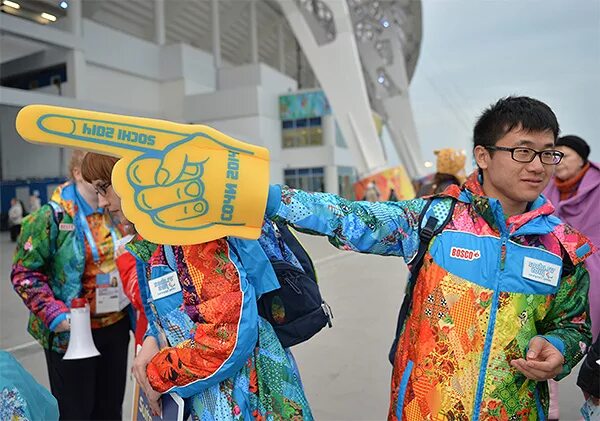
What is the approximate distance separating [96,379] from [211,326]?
1460 millimetres

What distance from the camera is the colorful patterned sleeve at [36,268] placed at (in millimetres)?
2053

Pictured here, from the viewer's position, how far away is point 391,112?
104 ft

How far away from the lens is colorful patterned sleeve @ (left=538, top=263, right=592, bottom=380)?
4.40ft

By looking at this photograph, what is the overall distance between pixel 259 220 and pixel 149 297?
0.49m

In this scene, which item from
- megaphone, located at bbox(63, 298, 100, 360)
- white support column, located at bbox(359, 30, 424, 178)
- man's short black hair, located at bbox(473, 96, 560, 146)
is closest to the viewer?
man's short black hair, located at bbox(473, 96, 560, 146)

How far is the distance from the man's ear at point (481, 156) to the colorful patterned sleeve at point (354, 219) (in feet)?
0.66

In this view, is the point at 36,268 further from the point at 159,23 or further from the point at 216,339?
the point at 159,23

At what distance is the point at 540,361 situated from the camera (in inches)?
49.2

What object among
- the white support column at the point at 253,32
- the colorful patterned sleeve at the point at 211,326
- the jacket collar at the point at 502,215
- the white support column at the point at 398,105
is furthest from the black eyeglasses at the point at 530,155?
the white support column at the point at 253,32

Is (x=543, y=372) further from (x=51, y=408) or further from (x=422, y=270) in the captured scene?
(x=51, y=408)

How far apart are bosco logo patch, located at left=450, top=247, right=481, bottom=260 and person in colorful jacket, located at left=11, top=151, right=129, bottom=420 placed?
1510 millimetres

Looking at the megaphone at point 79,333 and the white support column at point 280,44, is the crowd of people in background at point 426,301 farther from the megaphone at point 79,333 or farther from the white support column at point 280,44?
the white support column at point 280,44

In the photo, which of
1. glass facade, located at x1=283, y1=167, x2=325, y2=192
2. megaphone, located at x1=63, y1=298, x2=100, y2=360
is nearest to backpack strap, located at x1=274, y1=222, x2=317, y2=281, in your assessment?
megaphone, located at x1=63, y1=298, x2=100, y2=360

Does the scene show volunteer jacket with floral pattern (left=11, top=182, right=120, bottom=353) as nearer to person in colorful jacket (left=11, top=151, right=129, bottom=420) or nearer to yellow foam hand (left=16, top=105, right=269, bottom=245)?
person in colorful jacket (left=11, top=151, right=129, bottom=420)
